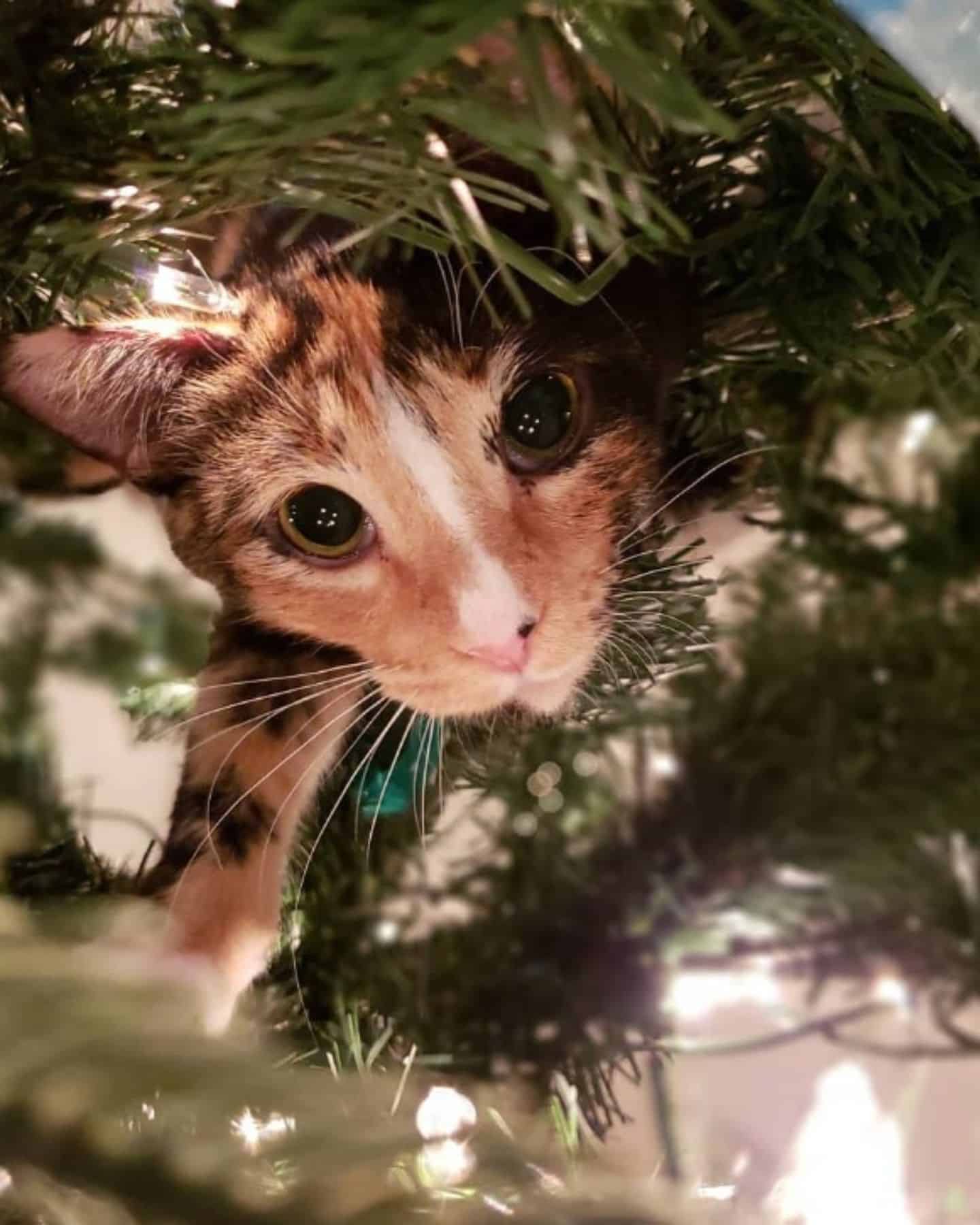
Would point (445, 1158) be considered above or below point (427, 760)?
→ above

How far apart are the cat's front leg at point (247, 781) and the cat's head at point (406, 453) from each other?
21mm

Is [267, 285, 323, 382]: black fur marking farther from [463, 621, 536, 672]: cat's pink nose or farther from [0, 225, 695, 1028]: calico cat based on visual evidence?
[463, 621, 536, 672]: cat's pink nose

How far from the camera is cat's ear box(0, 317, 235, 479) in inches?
12.8

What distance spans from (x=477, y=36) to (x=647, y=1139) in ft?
1.72

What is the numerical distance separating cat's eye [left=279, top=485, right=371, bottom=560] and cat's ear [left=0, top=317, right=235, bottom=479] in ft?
0.18

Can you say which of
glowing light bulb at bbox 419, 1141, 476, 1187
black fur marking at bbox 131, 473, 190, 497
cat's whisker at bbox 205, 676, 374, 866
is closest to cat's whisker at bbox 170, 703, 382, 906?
cat's whisker at bbox 205, 676, 374, 866

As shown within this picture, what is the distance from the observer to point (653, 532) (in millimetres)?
414

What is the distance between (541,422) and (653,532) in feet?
0.20

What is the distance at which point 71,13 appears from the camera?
289mm

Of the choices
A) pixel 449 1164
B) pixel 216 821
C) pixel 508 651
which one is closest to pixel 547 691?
pixel 508 651

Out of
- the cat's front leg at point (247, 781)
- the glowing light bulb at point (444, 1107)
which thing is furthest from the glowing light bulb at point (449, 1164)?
the cat's front leg at point (247, 781)

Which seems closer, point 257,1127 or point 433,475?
point 257,1127

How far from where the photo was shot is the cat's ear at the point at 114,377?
1.07ft

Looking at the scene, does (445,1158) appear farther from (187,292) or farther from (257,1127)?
(187,292)
